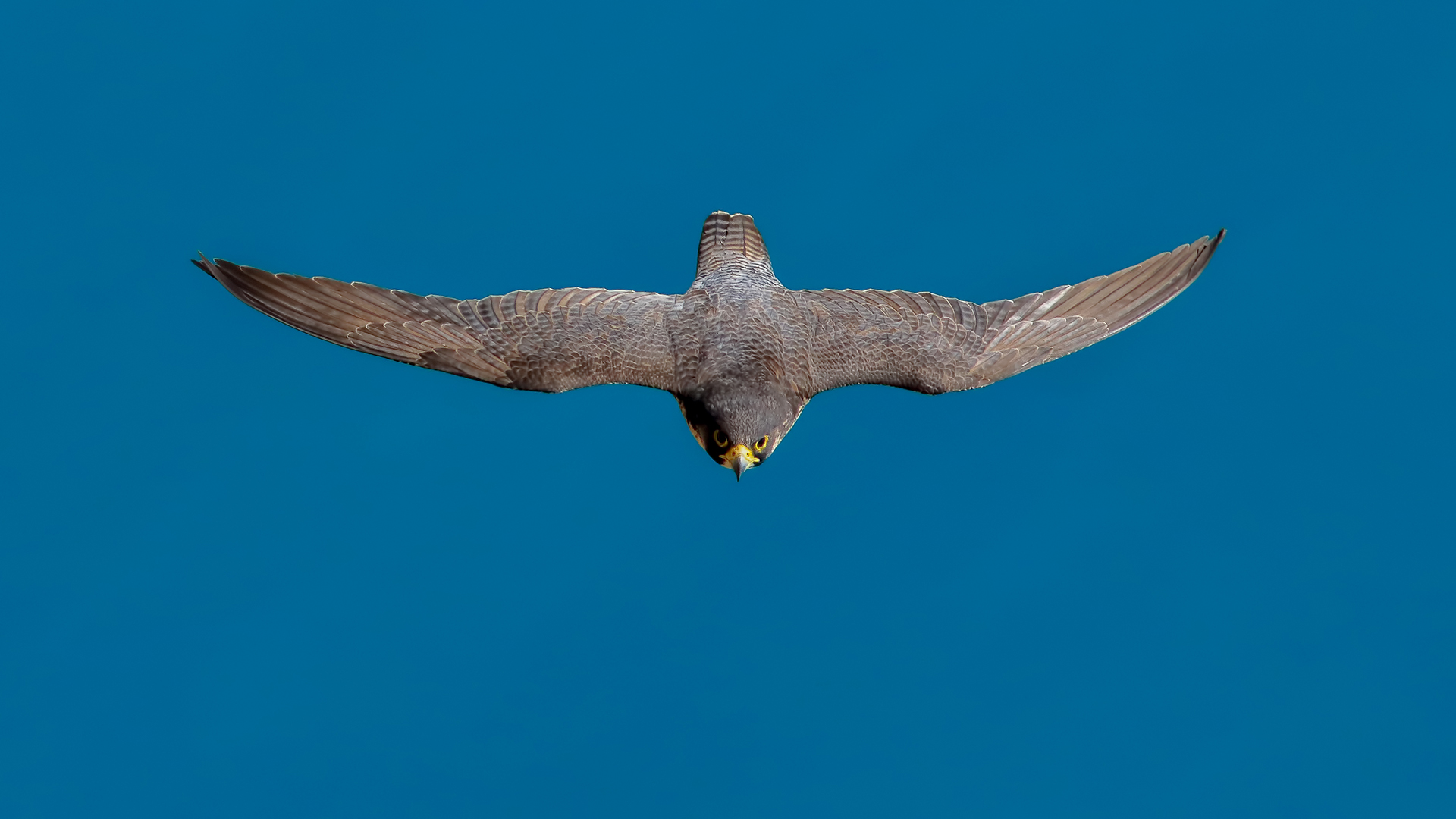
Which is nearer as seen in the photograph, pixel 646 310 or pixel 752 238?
pixel 646 310

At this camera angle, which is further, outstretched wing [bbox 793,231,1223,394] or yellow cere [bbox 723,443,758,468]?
outstretched wing [bbox 793,231,1223,394]

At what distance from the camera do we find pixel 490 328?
11.9 metres

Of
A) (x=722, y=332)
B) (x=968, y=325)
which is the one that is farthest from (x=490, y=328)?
(x=968, y=325)

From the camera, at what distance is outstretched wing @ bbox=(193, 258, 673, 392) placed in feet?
38.4

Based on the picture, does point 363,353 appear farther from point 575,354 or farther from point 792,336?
point 792,336

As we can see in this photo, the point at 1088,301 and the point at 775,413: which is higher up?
the point at 1088,301

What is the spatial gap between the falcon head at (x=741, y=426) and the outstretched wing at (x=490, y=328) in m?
0.52

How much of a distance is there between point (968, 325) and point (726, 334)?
2.04 metres

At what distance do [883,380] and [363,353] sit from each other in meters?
4.15

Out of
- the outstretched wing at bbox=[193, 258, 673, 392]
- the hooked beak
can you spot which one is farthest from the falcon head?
the outstretched wing at bbox=[193, 258, 673, 392]

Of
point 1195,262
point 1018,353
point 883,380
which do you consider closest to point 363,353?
point 883,380

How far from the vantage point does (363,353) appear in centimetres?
1176

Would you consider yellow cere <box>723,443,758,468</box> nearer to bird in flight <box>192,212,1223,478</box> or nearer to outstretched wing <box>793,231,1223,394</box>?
bird in flight <box>192,212,1223,478</box>

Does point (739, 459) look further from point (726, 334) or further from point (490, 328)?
point (490, 328)
